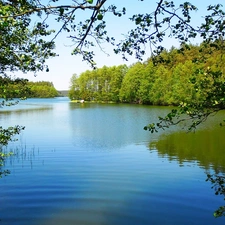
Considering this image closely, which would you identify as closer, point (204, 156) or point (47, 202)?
point (47, 202)

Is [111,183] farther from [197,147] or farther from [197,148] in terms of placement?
[197,147]

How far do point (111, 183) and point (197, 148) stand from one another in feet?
32.9

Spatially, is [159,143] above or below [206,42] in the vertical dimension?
below

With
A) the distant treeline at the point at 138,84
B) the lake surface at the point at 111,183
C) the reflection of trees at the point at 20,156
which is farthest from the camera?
the distant treeline at the point at 138,84

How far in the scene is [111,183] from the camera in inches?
518

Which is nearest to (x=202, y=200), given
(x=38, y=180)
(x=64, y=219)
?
(x=64, y=219)

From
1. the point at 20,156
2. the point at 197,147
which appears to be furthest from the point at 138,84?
the point at 20,156

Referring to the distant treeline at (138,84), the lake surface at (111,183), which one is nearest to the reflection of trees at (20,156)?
the lake surface at (111,183)

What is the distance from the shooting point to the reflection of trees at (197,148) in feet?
56.1

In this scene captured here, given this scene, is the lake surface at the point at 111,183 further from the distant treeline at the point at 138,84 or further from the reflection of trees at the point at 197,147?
the distant treeline at the point at 138,84

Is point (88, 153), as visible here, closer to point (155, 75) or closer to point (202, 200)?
point (202, 200)

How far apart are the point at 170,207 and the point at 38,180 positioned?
605 cm

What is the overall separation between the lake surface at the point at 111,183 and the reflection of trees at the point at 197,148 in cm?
6

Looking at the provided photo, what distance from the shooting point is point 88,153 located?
19922 mm
